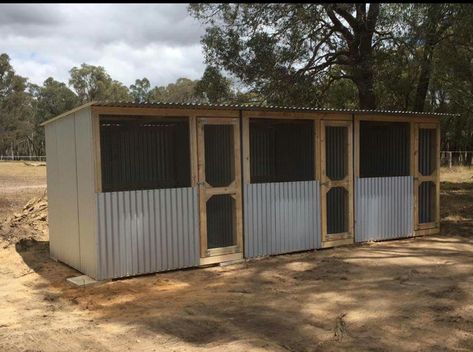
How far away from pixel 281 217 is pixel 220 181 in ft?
4.15

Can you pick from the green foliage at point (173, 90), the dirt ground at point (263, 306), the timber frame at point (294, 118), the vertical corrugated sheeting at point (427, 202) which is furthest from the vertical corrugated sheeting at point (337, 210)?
the green foliage at point (173, 90)

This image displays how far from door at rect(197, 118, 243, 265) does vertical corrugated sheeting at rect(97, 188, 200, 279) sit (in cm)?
20

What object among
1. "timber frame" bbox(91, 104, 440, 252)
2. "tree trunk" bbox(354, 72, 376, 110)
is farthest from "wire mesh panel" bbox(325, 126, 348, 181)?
"tree trunk" bbox(354, 72, 376, 110)

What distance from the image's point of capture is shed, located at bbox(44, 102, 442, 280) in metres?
7.45

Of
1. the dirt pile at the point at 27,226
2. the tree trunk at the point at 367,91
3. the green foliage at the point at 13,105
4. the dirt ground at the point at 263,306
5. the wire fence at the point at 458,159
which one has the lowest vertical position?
the dirt ground at the point at 263,306

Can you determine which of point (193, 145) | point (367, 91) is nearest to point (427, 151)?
point (367, 91)

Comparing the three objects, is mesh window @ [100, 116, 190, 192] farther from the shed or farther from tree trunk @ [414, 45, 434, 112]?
tree trunk @ [414, 45, 434, 112]

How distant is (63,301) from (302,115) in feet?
16.3

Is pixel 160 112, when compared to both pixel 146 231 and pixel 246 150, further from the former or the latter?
pixel 146 231

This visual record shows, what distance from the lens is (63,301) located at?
21.5ft

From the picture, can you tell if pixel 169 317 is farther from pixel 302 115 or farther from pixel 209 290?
pixel 302 115

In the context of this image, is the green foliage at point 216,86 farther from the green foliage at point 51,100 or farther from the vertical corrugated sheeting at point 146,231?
the green foliage at point 51,100

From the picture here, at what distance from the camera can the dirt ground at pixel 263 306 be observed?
15.6ft

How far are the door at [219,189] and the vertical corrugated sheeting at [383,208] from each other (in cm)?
266
